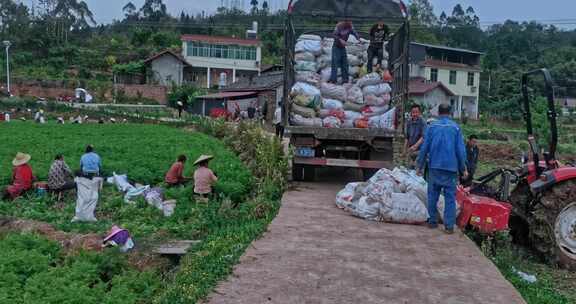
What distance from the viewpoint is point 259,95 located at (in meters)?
42.2

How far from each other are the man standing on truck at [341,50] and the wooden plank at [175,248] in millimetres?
5152

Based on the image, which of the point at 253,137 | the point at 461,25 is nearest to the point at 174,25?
the point at 461,25

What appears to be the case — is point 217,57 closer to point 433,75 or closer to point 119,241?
point 433,75

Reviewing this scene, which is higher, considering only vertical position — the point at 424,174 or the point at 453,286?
the point at 424,174

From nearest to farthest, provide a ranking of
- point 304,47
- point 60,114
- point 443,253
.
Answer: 1. point 443,253
2. point 304,47
3. point 60,114

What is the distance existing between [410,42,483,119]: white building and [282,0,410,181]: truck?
4227 centimetres

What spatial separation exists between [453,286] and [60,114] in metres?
34.5

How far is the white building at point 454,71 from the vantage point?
5416cm

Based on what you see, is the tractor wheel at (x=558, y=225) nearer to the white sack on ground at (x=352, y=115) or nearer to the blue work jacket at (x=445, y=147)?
the blue work jacket at (x=445, y=147)

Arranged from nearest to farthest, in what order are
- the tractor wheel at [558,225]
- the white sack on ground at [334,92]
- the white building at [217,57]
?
1. the tractor wheel at [558,225]
2. the white sack on ground at [334,92]
3. the white building at [217,57]

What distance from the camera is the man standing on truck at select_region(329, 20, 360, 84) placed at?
39.6ft

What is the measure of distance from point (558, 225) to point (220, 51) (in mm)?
55765

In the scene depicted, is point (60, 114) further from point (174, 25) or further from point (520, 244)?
point (174, 25)

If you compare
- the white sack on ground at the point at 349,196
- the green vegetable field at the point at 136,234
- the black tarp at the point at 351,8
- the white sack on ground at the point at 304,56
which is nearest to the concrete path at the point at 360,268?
the green vegetable field at the point at 136,234
